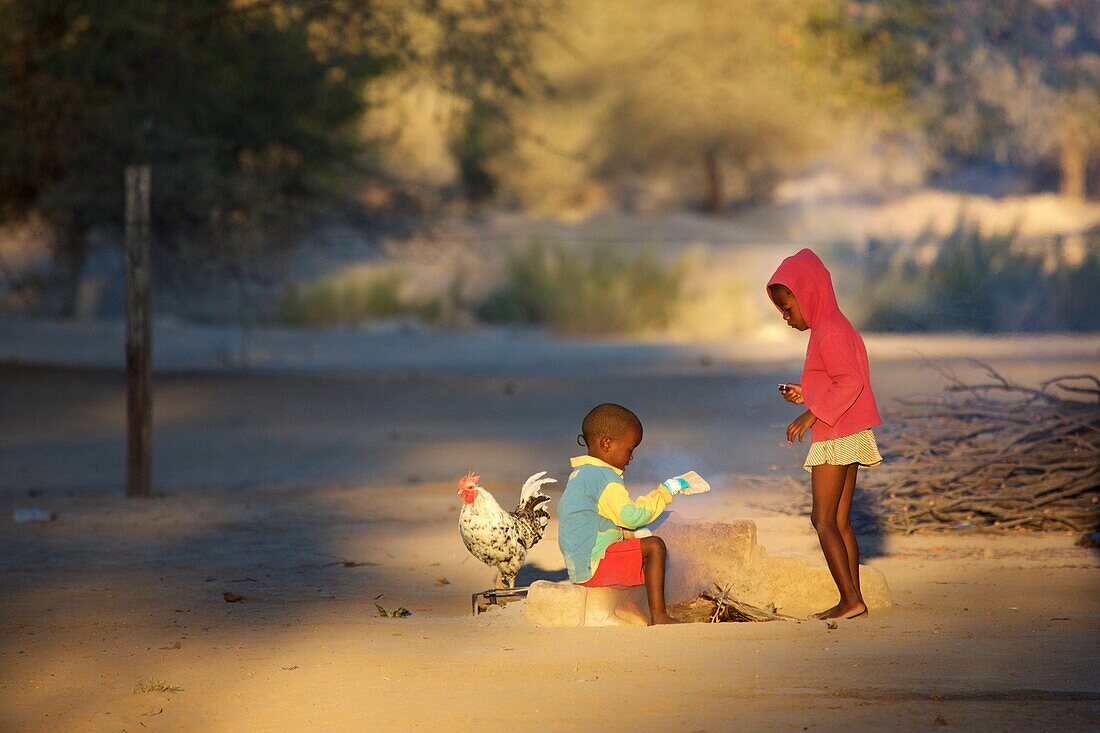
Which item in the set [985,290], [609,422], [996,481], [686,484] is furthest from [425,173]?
[686,484]

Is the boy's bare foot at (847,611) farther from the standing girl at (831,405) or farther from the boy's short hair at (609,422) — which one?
the boy's short hair at (609,422)

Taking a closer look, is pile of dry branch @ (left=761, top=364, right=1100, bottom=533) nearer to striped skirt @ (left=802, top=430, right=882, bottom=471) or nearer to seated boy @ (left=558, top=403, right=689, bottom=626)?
striped skirt @ (left=802, top=430, right=882, bottom=471)

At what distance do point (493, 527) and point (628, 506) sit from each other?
2.26ft

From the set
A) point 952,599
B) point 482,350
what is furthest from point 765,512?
point 482,350

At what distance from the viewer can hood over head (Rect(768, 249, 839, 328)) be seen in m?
6.04

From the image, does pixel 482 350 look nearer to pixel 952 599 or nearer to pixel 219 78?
pixel 219 78

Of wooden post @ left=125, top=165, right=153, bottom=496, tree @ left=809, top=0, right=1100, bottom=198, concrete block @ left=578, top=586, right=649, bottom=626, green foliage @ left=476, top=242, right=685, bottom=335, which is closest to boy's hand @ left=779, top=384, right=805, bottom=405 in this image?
concrete block @ left=578, top=586, right=649, bottom=626

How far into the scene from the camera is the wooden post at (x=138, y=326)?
409 inches

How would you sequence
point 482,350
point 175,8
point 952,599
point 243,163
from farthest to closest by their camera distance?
point 482,350 < point 243,163 < point 175,8 < point 952,599

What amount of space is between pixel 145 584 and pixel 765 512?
12.0ft

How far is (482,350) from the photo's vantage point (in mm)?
21844

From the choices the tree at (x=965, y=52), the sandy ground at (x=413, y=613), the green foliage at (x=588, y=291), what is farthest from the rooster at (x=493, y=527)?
the green foliage at (x=588, y=291)

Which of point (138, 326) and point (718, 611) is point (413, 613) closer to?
point (718, 611)

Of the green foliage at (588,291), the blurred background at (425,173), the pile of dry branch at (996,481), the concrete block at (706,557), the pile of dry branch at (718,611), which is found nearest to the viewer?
the pile of dry branch at (718,611)
